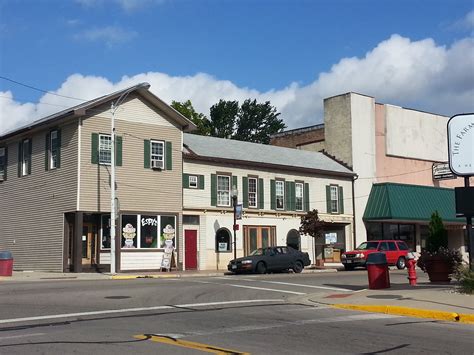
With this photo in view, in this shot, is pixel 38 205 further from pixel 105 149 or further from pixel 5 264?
pixel 5 264

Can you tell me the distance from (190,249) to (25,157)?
10.1 m

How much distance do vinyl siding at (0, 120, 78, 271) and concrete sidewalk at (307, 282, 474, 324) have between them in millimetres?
16372

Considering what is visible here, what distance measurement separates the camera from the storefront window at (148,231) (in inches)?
1234

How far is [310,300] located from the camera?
16.5 m

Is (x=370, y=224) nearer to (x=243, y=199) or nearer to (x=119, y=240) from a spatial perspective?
(x=243, y=199)

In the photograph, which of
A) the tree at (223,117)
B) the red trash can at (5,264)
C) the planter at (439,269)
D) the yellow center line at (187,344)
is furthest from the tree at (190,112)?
the yellow center line at (187,344)

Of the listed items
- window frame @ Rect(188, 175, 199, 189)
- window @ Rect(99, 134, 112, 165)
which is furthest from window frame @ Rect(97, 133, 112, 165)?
window frame @ Rect(188, 175, 199, 189)

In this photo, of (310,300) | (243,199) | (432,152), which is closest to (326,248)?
(243,199)

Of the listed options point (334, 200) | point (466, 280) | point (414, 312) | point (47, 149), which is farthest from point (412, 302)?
point (334, 200)

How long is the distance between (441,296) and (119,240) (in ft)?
60.5

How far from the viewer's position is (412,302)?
14.5 metres

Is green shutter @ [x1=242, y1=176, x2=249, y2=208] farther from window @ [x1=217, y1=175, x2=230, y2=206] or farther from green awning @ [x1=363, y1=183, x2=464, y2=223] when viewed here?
green awning @ [x1=363, y1=183, x2=464, y2=223]

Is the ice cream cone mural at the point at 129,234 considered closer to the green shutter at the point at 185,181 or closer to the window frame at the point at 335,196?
the green shutter at the point at 185,181

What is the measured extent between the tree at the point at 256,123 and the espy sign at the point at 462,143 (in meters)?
60.3
